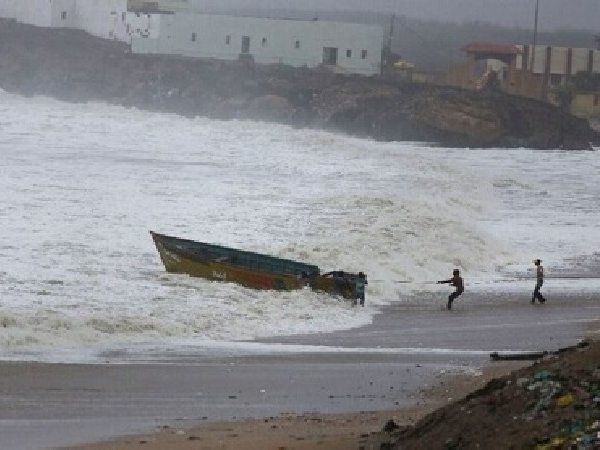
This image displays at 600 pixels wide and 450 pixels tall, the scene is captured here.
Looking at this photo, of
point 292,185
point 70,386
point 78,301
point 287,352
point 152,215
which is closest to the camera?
point 70,386

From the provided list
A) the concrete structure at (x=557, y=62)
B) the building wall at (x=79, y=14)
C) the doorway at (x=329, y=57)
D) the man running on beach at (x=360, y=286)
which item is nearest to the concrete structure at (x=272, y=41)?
the doorway at (x=329, y=57)

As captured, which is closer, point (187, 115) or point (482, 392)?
point (482, 392)

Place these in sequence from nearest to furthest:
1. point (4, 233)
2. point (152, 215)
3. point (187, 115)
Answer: point (4, 233)
point (152, 215)
point (187, 115)

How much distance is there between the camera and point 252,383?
49.5 feet

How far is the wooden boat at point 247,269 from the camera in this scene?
893 inches

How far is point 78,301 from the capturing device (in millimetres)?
20906

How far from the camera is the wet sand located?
1277cm

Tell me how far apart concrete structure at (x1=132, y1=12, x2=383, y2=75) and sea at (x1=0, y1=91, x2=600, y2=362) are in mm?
29108

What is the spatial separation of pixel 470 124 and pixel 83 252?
60.7m

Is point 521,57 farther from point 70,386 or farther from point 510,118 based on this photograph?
point 70,386

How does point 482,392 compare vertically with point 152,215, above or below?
above

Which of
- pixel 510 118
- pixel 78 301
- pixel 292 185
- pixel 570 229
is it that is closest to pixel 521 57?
pixel 510 118

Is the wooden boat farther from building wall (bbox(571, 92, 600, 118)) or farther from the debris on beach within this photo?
building wall (bbox(571, 92, 600, 118))

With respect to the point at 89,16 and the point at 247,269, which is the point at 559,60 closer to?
the point at 89,16
